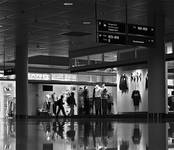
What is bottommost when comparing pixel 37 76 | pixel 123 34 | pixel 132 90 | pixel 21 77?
pixel 132 90

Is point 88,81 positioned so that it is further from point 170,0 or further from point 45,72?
point 170,0

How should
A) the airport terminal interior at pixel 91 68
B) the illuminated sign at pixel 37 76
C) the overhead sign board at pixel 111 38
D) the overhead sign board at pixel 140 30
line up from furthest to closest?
the illuminated sign at pixel 37 76 < the overhead sign board at pixel 140 30 < the overhead sign board at pixel 111 38 < the airport terminal interior at pixel 91 68

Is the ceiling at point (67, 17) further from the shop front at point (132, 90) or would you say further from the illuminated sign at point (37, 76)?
the illuminated sign at point (37, 76)

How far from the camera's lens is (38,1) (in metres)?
18.2

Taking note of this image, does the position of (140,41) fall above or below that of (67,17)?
below

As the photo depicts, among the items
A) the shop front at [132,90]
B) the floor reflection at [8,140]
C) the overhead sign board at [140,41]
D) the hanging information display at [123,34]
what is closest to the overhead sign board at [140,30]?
the hanging information display at [123,34]

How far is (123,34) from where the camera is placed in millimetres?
18562

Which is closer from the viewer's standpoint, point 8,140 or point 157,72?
point 8,140

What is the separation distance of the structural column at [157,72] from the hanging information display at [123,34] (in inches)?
80.1

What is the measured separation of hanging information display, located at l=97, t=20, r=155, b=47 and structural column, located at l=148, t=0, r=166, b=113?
203 cm

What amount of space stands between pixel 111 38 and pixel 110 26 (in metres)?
0.49

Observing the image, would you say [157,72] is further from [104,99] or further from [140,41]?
[104,99]

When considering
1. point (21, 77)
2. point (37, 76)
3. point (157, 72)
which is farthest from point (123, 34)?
point (37, 76)

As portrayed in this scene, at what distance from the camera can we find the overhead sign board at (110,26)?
18.0m
